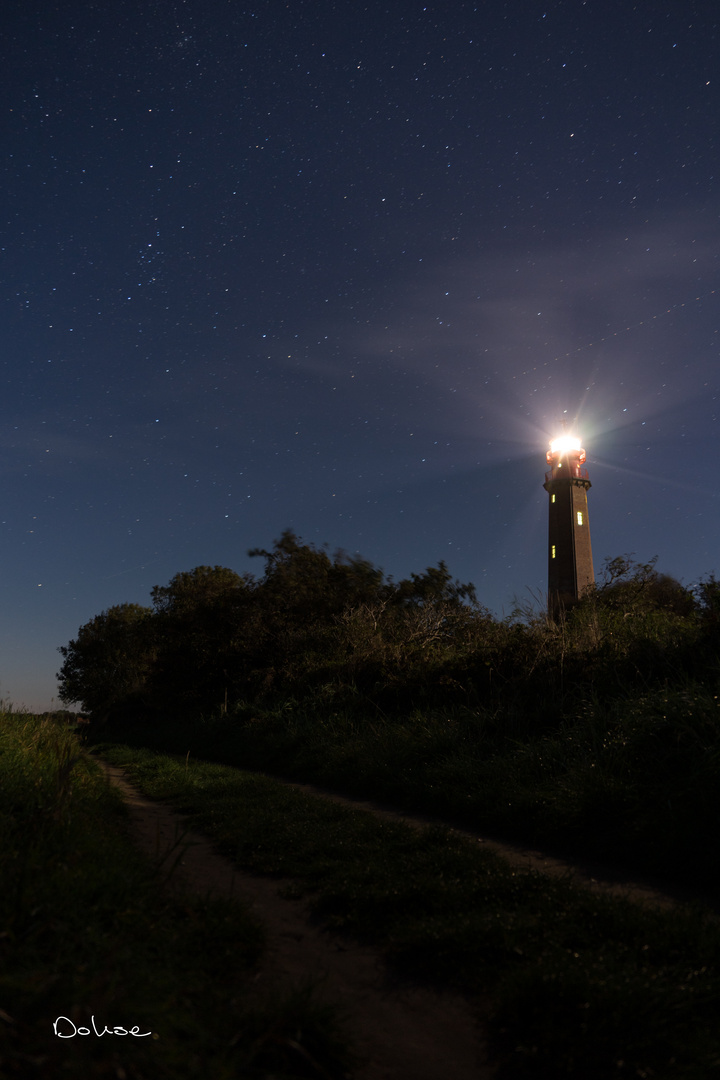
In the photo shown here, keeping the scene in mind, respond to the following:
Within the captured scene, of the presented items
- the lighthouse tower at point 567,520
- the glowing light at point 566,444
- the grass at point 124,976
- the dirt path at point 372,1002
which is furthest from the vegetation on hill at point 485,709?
the glowing light at point 566,444

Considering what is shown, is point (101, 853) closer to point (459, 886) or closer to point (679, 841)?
point (459, 886)

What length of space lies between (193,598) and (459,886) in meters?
24.5

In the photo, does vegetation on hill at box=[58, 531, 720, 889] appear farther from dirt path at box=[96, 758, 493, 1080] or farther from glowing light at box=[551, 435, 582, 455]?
glowing light at box=[551, 435, 582, 455]

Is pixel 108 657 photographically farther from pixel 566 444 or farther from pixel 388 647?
pixel 566 444

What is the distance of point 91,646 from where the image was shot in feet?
141

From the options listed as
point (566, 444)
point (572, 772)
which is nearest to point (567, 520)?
point (566, 444)

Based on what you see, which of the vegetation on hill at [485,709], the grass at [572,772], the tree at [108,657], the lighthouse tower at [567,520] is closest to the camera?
the grass at [572,772]

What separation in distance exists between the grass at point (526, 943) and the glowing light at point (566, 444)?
162 feet
